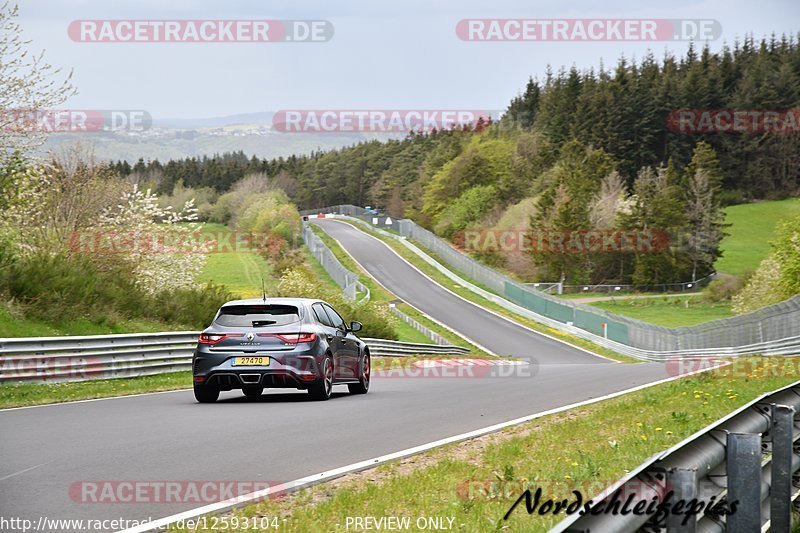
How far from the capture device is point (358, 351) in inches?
701

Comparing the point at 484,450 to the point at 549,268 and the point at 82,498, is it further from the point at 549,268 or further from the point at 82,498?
the point at 549,268

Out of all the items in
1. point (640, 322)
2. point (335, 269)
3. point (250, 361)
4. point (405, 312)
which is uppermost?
point (250, 361)

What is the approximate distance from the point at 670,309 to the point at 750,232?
4209cm

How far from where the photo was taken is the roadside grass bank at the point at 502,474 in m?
6.90

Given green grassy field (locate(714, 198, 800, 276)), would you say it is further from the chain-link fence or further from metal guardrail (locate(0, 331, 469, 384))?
metal guardrail (locate(0, 331, 469, 384))

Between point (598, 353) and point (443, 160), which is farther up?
point (443, 160)

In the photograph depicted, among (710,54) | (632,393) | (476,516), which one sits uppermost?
(710,54)

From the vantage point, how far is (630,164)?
138500 mm

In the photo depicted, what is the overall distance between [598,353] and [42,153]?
30395 millimetres

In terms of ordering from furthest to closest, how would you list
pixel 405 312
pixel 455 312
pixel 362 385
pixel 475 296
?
pixel 475 296 → pixel 455 312 → pixel 405 312 → pixel 362 385

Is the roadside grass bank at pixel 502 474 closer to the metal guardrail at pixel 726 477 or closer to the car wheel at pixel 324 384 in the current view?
the metal guardrail at pixel 726 477

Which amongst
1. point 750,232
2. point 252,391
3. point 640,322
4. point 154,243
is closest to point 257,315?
point 252,391

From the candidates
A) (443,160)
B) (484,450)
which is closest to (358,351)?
(484,450)

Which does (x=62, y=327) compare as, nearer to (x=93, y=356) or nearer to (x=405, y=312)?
(x=93, y=356)
